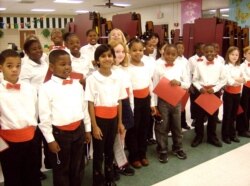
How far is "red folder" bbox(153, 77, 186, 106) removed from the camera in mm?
3045

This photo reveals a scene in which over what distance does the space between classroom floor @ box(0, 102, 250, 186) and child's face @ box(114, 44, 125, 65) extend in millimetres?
1153

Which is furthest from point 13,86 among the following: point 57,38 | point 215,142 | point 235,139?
point 235,139

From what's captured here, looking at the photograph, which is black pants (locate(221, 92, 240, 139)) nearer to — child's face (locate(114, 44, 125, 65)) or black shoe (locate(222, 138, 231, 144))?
black shoe (locate(222, 138, 231, 144))

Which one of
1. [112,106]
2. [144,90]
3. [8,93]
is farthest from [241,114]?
[8,93]

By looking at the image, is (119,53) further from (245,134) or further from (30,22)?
(30,22)

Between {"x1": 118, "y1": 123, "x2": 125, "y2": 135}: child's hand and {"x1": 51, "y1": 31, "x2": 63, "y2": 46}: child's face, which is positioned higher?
{"x1": 51, "y1": 31, "x2": 63, "y2": 46}: child's face

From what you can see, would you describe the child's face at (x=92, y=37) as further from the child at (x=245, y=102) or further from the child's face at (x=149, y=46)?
the child at (x=245, y=102)

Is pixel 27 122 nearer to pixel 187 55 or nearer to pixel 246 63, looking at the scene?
pixel 246 63

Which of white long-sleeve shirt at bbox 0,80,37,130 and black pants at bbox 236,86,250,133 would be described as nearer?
white long-sleeve shirt at bbox 0,80,37,130

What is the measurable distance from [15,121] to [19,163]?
1.03 feet

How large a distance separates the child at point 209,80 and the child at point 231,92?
0.14 metres

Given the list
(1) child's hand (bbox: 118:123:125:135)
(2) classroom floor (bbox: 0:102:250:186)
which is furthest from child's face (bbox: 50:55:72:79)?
(2) classroom floor (bbox: 0:102:250:186)

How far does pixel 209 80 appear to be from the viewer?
355 centimetres

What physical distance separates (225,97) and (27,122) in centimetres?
266
